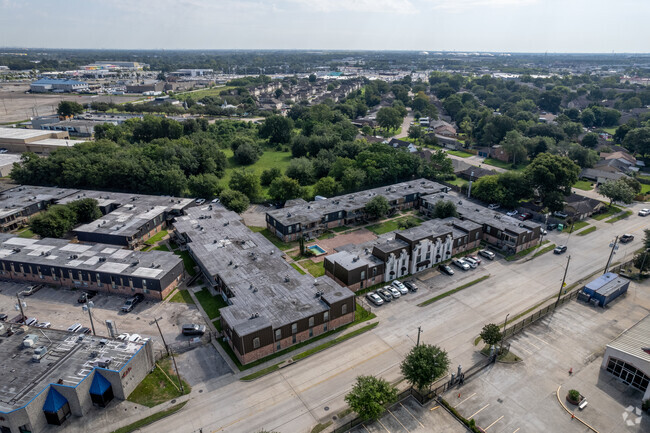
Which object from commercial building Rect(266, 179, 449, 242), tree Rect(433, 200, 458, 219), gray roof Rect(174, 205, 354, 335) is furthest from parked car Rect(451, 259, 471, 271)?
gray roof Rect(174, 205, 354, 335)

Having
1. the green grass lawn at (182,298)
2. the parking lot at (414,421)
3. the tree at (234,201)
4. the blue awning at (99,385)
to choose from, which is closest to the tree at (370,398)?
the parking lot at (414,421)

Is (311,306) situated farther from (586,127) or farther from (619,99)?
(619,99)

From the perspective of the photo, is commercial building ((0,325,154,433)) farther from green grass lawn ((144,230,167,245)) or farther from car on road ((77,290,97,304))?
green grass lawn ((144,230,167,245))

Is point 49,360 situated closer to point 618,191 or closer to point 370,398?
point 370,398

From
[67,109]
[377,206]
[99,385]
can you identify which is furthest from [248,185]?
[67,109]

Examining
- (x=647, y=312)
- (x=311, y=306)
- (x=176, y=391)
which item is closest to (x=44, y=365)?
(x=176, y=391)

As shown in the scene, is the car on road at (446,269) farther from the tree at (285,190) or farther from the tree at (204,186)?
the tree at (204,186)
